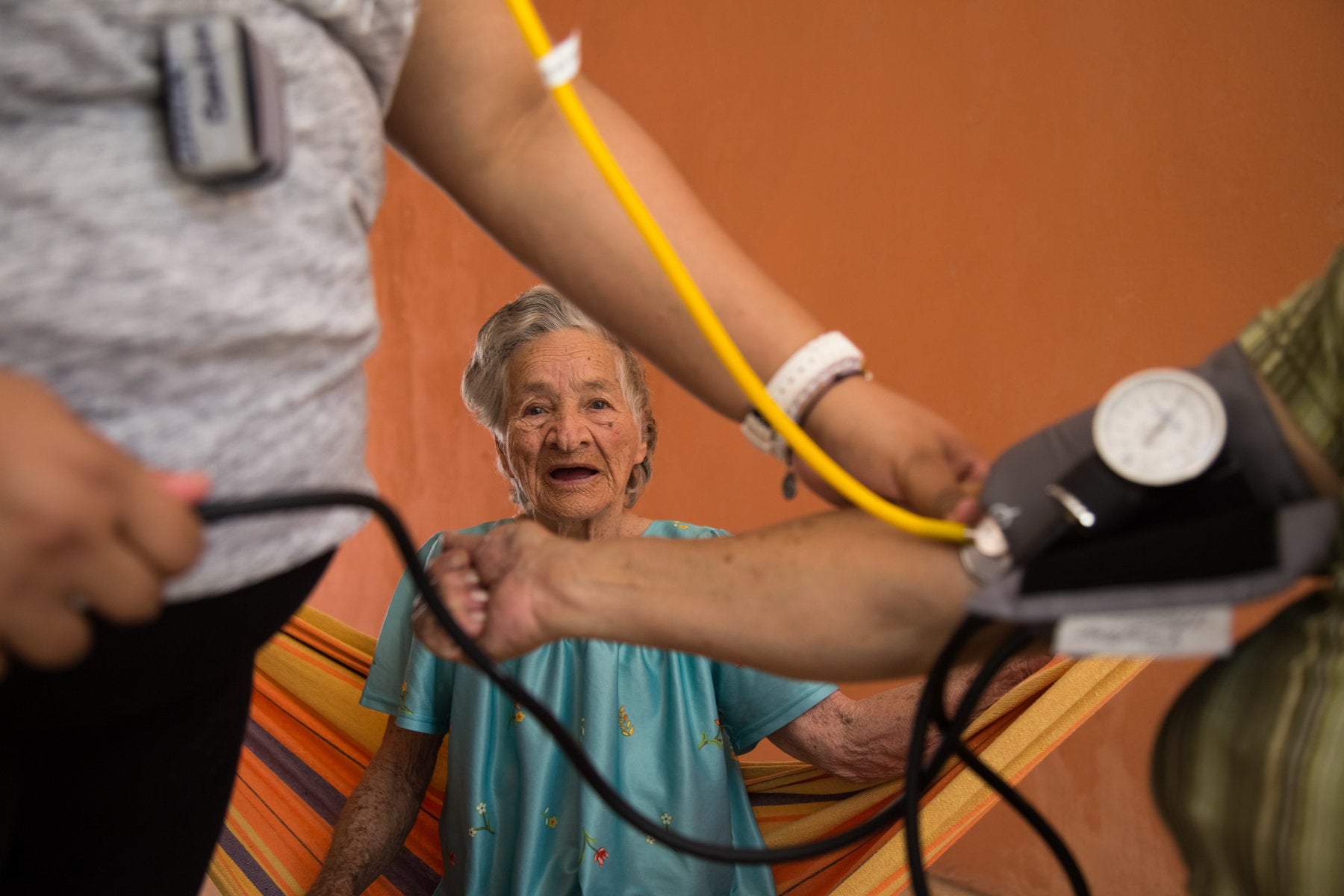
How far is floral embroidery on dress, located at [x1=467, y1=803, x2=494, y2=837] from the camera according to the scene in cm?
117

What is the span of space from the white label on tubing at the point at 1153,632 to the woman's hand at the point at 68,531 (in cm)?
35

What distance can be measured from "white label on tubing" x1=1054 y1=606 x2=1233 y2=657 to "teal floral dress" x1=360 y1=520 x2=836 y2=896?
2.53 feet

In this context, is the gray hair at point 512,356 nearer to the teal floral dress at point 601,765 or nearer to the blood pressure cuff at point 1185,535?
the teal floral dress at point 601,765

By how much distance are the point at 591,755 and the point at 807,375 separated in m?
0.73

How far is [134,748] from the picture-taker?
0.47 meters

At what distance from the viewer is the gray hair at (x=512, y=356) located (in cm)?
152

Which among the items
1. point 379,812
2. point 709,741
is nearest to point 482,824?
point 379,812

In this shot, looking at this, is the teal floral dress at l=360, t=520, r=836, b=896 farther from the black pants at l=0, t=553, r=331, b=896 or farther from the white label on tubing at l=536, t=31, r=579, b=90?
the white label on tubing at l=536, t=31, r=579, b=90

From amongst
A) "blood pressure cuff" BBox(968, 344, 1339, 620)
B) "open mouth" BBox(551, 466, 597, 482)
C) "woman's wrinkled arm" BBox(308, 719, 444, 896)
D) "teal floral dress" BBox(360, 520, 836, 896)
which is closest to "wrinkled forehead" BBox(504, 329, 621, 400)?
"open mouth" BBox(551, 466, 597, 482)

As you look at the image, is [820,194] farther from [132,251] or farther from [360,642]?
[132,251]

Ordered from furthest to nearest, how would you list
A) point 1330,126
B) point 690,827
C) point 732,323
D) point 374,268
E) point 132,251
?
point 374,268 → point 1330,126 → point 690,827 → point 732,323 → point 132,251

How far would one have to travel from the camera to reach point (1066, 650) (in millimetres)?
425

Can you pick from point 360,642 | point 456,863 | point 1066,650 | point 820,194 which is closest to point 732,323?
point 1066,650

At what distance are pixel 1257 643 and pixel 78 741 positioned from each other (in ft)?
1.78
